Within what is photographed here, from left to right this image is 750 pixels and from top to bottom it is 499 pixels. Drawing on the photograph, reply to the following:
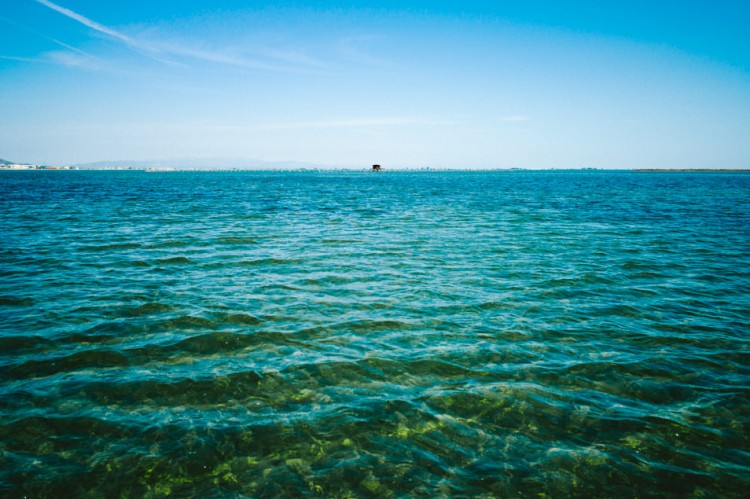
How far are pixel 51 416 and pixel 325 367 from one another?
5001 millimetres

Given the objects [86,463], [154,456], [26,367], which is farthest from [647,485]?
[26,367]

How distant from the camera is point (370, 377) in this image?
27.7ft

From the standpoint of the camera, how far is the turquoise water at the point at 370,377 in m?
5.87

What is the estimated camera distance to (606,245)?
917 inches

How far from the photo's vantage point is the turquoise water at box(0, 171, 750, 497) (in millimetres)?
5871

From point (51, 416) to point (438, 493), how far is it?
6.81 metres

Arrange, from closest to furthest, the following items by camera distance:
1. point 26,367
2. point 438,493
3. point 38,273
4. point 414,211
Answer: point 438,493 → point 26,367 → point 38,273 → point 414,211

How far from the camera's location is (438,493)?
18.0ft

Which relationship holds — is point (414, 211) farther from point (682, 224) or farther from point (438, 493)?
point (438, 493)

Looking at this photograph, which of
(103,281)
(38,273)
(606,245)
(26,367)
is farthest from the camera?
(606,245)

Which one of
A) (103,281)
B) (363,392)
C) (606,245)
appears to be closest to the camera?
(363,392)

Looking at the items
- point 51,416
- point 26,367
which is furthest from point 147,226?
point 51,416

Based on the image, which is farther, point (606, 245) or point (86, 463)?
point (606, 245)

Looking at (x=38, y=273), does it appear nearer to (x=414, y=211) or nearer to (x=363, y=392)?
(x=363, y=392)
